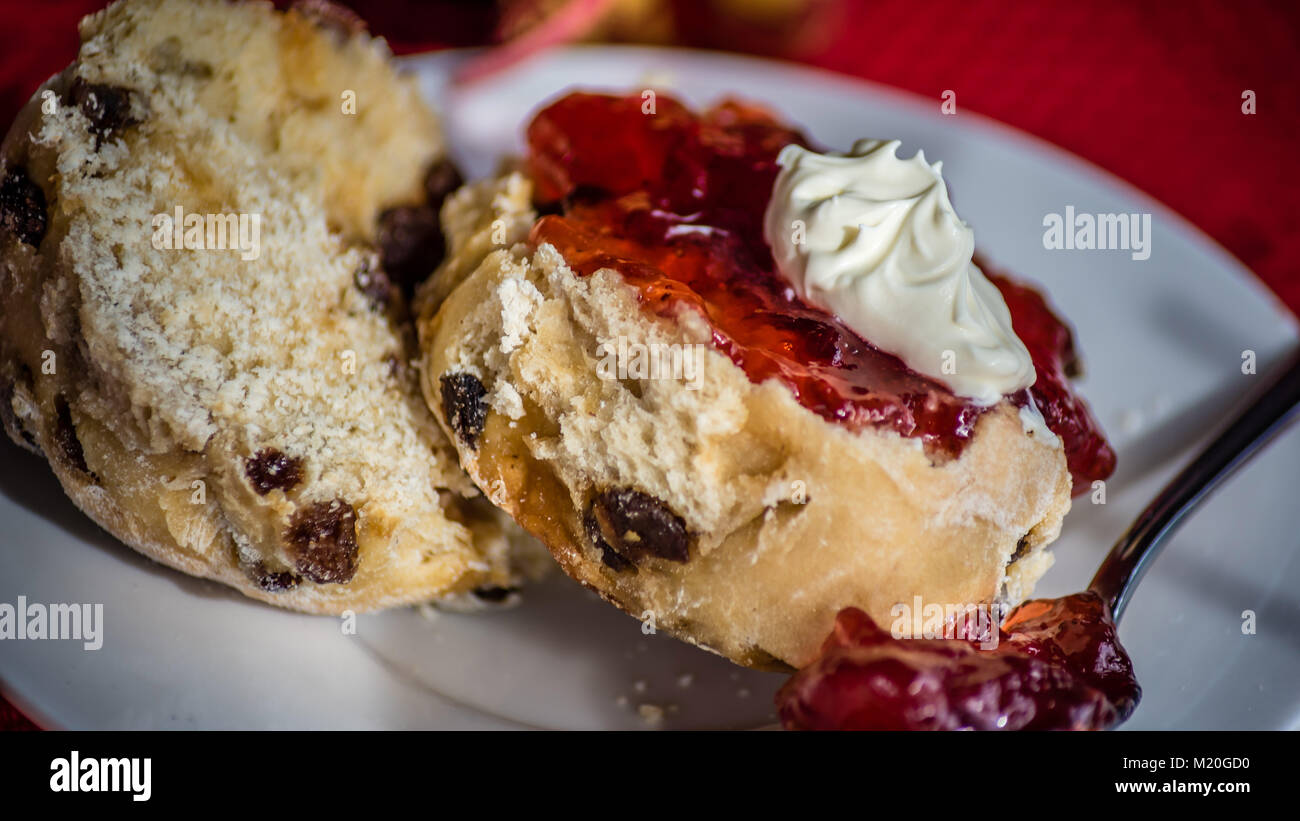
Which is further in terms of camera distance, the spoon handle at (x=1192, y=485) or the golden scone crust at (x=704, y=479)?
the spoon handle at (x=1192, y=485)

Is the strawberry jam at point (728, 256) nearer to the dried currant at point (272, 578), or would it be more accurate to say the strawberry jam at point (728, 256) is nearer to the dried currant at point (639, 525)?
the dried currant at point (639, 525)

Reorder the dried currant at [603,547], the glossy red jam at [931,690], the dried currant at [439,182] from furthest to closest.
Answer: the dried currant at [439,182], the dried currant at [603,547], the glossy red jam at [931,690]

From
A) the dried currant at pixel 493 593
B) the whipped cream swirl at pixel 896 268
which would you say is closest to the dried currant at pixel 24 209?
the dried currant at pixel 493 593

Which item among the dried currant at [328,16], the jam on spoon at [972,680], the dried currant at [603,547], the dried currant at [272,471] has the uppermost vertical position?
the dried currant at [328,16]

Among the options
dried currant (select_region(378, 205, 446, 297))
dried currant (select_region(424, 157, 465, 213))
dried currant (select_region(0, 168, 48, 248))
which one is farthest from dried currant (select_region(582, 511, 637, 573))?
dried currant (select_region(0, 168, 48, 248))

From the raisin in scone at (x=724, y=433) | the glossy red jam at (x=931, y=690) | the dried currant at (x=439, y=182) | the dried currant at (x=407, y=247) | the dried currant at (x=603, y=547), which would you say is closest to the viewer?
the glossy red jam at (x=931, y=690)

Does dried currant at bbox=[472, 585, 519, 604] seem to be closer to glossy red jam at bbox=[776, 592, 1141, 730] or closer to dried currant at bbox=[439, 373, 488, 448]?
dried currant at bbox=[439, 373, 488, 448]

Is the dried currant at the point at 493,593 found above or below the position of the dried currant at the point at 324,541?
below

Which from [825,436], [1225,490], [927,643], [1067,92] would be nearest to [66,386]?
[825,436]
